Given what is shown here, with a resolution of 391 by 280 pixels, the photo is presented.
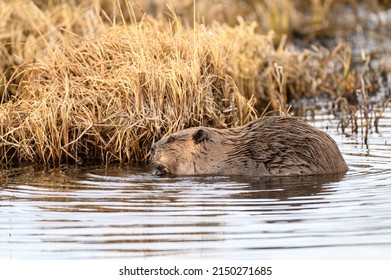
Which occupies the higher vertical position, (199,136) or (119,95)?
(119,95)

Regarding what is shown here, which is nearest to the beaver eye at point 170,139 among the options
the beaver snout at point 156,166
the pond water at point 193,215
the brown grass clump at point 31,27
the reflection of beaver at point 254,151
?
the reflection of beaver at point 254,151

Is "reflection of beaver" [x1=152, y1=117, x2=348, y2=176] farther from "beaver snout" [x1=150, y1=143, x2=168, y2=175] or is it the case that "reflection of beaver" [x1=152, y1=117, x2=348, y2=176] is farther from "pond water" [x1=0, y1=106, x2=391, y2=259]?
"pond water" [x1=0, y1=106, x2=391, y2=259]

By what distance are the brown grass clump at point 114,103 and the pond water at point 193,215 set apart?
1.34 feet

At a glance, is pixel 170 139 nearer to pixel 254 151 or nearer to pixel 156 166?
pixel 156 166

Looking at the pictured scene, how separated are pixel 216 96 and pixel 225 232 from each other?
330 centimetres

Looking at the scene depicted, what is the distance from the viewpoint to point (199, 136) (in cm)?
701

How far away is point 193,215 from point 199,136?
1.43m

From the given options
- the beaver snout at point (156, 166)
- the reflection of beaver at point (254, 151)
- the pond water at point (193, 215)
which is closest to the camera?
the pond water at point (193, 215)

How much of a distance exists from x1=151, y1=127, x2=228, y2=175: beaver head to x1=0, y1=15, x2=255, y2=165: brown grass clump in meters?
0.77

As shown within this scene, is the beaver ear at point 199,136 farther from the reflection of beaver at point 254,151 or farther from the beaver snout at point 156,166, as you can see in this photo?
the beaver snout at point 156,166

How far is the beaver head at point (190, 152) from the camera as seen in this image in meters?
7.01

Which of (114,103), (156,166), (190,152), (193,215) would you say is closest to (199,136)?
(190,152)

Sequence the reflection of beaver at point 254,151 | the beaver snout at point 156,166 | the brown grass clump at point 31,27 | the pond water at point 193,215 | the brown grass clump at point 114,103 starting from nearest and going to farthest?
1. the pond water at point 193,215
2. the reflection of beaver at point 254,151
3. the beaver snout at point 156,166
4. the brown grass clump at point 114,103
5. the brown grass clump at point 31,27

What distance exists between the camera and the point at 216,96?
8.41m
